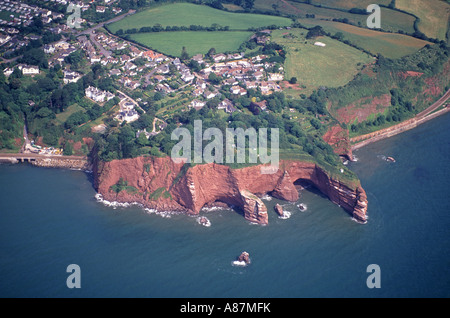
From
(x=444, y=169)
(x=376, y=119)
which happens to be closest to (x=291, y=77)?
(x=376, y=119)

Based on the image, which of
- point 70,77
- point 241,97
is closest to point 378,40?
point 241,97

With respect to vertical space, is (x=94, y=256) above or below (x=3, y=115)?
below

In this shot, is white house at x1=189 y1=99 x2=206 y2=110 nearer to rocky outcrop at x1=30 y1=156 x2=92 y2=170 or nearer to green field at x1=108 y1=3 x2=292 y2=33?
rocky outcrop at x1=30 y1=156 x2=92 y2=170

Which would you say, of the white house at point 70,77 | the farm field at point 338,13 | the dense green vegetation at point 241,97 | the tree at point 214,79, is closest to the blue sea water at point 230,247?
the dense green vegetation at point 241,97

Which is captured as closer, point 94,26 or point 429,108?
point 429,108

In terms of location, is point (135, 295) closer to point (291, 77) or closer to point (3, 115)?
point (3, 115)
